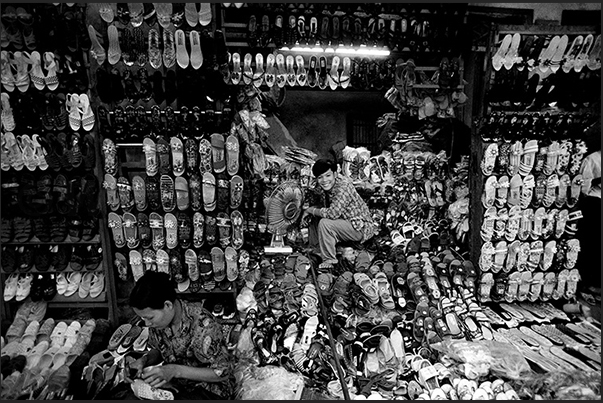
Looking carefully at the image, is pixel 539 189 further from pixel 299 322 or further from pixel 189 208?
pixel 189 208

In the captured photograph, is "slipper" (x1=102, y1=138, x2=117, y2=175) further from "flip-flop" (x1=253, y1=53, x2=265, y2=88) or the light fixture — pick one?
the light fixture

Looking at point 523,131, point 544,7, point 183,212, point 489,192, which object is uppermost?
point 544,7

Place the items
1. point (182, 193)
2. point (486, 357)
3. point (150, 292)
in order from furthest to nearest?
1. point (182, 193)
2. point (486, 357)
3. point (150, 292)

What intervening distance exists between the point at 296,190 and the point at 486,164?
71.4 inches

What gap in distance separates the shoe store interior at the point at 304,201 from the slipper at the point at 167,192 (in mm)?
17

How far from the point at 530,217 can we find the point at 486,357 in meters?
1.50

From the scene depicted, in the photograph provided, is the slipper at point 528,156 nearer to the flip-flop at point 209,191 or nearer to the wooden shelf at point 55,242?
the flip-flop at point 209,191

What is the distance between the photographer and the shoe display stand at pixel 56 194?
325 centimetres

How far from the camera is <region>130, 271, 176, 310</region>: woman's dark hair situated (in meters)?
1.96

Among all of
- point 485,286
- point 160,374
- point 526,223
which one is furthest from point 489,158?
point 160,374

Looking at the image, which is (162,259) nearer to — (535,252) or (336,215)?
(336,215)

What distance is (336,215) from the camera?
3.90 metres

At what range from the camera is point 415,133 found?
437 centimetres

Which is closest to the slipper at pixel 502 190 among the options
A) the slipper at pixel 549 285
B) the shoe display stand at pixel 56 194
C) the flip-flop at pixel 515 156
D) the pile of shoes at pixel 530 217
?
the pile of shoes at pixel 530 217
